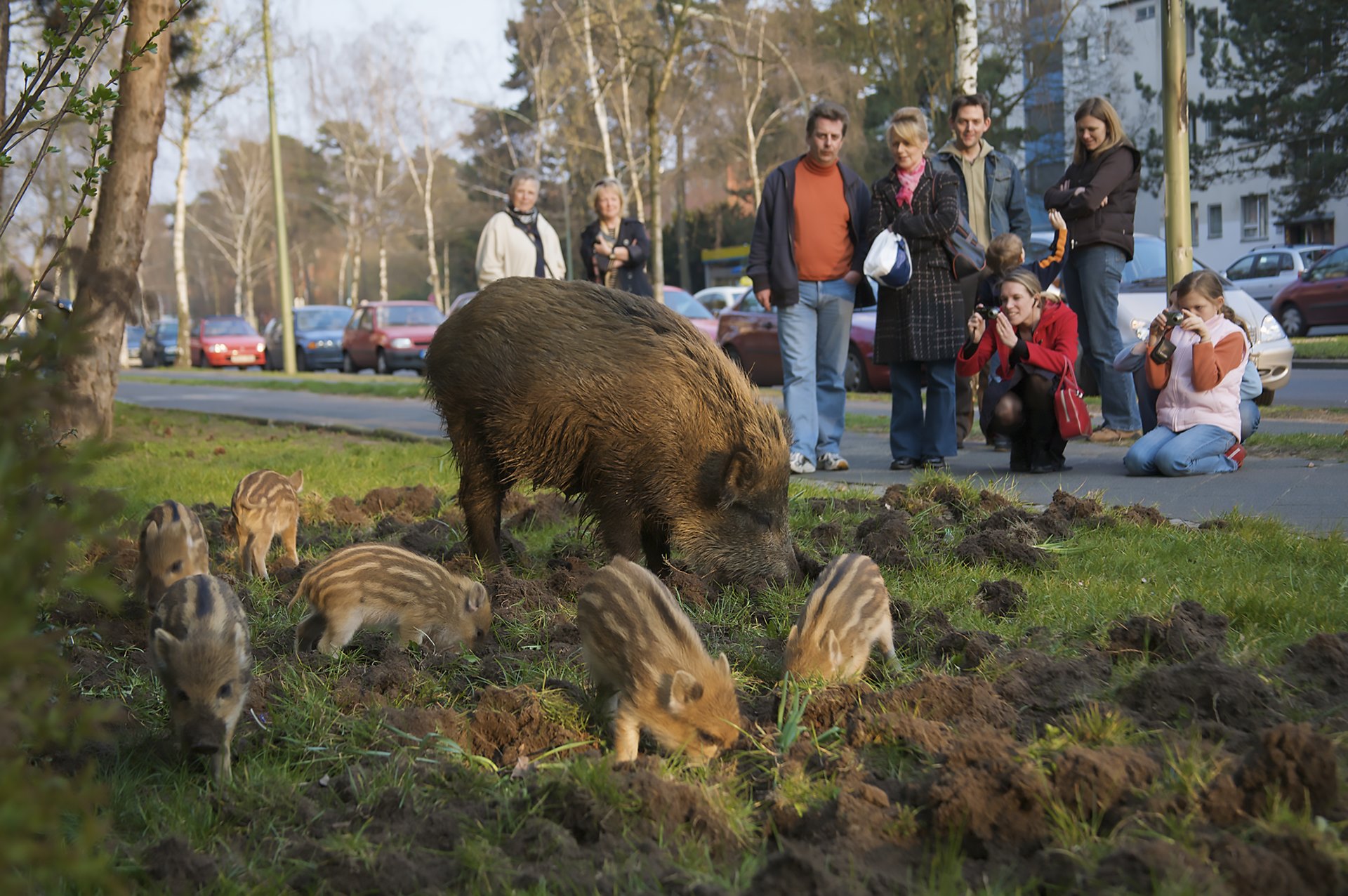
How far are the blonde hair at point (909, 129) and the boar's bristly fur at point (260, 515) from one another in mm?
5118

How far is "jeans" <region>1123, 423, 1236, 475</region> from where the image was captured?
7875mm

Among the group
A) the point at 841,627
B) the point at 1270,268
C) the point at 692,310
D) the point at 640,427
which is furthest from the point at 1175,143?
the point at 1270,268

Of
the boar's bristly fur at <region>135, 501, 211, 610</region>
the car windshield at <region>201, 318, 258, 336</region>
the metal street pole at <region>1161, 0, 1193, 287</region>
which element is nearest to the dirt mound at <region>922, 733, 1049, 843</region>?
the boar's bristly fur at <region>135, 501, 211, 610</region>

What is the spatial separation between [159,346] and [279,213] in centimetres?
1957

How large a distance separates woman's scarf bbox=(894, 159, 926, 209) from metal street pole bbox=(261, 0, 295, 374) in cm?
2189

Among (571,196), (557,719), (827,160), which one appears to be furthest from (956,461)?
(571,196)

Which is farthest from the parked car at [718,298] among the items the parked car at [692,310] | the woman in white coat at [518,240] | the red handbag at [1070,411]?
the red handbag at [1070,411]

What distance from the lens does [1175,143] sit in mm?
10805

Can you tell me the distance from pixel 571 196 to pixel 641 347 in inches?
1942

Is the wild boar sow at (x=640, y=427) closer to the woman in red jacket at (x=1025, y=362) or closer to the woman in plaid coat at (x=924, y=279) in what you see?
the woman in plaid coat at (x=924, y=279)

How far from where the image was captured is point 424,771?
3.32 metres

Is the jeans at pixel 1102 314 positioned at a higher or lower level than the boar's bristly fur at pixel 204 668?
higher

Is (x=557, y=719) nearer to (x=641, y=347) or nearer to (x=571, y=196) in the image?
(x=641, y=347)

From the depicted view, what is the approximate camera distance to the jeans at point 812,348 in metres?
8.98
